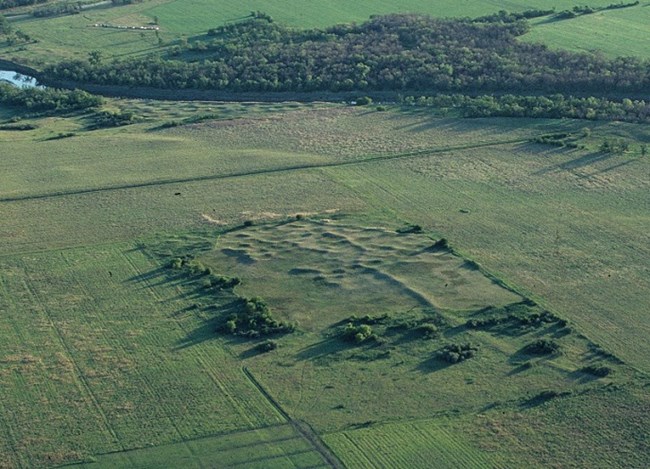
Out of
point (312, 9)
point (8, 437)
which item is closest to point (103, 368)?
point (8, 437)

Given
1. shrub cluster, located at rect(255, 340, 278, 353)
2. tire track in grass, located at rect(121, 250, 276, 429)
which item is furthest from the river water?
shrub cluster, located at rect(255, 340, 278, 353)

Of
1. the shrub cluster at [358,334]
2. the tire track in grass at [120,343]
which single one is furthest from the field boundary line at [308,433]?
the shrub cluster at [358,334]

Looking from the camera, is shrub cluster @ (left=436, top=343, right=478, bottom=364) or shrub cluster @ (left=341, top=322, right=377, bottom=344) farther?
shrub cluster @ (left=341, top=322, right=377, bottom=344)

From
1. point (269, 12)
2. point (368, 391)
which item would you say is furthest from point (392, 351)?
point (269, 12)

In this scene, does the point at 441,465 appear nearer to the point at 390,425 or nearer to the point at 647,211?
the point at 390,425

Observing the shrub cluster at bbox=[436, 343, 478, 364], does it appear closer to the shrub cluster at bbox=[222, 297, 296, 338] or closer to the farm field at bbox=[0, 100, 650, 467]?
the farm field at bbox=[0, 100, 650, 467]

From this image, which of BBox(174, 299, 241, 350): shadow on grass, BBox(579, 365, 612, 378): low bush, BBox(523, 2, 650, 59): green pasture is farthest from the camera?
BBox(523, 2, 650, 59): green pasture

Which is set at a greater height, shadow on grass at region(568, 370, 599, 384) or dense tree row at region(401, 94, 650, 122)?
dense tree row at region(401, 94, 650, 122)
